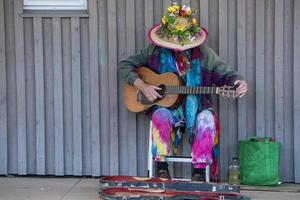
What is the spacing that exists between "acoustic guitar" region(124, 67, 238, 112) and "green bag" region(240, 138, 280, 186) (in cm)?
47

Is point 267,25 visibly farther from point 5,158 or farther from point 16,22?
point 5,158

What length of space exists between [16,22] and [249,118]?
204 cm

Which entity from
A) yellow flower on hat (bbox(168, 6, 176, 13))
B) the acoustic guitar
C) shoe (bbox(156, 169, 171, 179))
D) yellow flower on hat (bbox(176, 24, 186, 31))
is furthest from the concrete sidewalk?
yellow flower on hat (bbox(168, 6, 176, 13))

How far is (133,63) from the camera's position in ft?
17.8

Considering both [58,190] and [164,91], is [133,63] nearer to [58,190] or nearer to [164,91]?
[164,91]

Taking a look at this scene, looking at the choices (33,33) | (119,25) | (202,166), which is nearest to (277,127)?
(202,166)

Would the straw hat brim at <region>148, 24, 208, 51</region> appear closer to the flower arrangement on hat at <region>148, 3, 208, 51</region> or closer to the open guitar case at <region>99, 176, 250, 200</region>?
the flower arrangement on hat at <region>148, 3, 208, 51</region>

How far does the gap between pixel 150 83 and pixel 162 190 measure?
35.5 inches

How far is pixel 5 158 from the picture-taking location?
5816mm

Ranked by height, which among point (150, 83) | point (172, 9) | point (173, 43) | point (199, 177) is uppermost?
point (172, 9)

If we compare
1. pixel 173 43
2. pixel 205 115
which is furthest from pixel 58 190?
pixel 173 43

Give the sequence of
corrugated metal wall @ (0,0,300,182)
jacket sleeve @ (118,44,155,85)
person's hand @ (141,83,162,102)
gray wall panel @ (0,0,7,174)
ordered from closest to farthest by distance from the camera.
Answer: person's hand @ (141,83,162,102)
jacket sleeve @ (118,44,155,85)
corrugated metal wall @ (0,0,300,182)
gray wall panel @ (0,0,7,174)

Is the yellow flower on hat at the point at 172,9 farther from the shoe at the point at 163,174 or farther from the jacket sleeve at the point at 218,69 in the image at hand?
the shoe at the point at 163,174

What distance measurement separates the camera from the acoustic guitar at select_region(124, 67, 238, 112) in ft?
17.0
